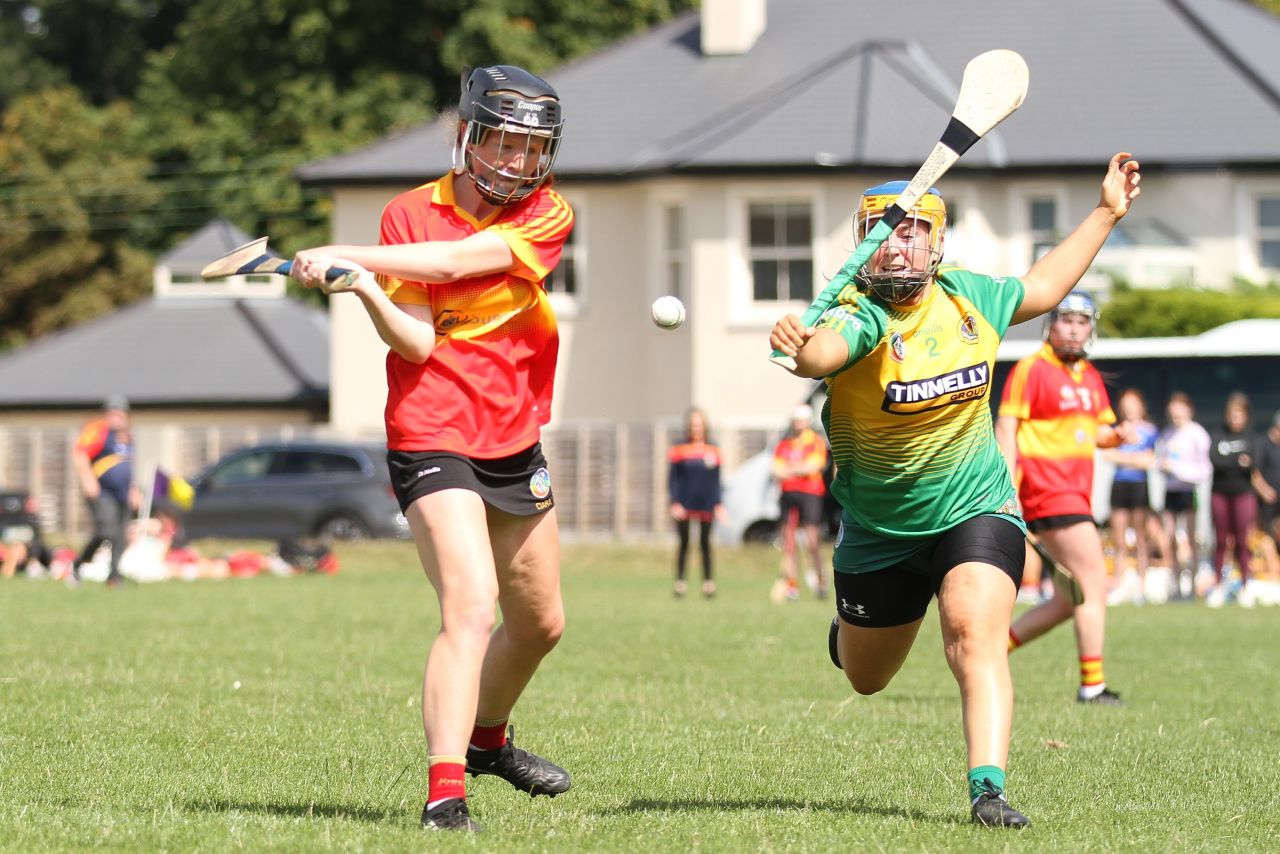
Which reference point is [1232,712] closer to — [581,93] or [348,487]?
[348,487]

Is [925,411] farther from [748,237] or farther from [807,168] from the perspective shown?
[748,237]

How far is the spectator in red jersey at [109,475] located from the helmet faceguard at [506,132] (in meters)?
16.9

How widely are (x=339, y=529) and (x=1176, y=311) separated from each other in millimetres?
14151

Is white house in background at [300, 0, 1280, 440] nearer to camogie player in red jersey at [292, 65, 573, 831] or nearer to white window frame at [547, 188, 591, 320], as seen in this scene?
white window frame at [547, 188, 591, 320]

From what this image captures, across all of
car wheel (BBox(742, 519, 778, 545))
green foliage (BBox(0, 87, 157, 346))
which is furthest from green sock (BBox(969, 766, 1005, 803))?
green foliage (BBox(0, 87, 157, 346))

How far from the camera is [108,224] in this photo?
2154 inches

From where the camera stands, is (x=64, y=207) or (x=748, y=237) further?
(x=64, y=207)

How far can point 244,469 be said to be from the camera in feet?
109

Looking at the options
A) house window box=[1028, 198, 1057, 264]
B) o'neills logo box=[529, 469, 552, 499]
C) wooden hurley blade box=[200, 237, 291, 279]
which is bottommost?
o'neills logo box=[529, 469, 552, 499]

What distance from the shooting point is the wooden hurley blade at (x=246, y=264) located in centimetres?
620

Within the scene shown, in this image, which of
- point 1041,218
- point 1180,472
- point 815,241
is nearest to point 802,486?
point 1180,472

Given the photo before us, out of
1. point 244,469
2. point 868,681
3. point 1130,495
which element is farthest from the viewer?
point 244,469

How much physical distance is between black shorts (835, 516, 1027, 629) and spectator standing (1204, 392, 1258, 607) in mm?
15804

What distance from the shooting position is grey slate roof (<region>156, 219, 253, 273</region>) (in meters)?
47.4
